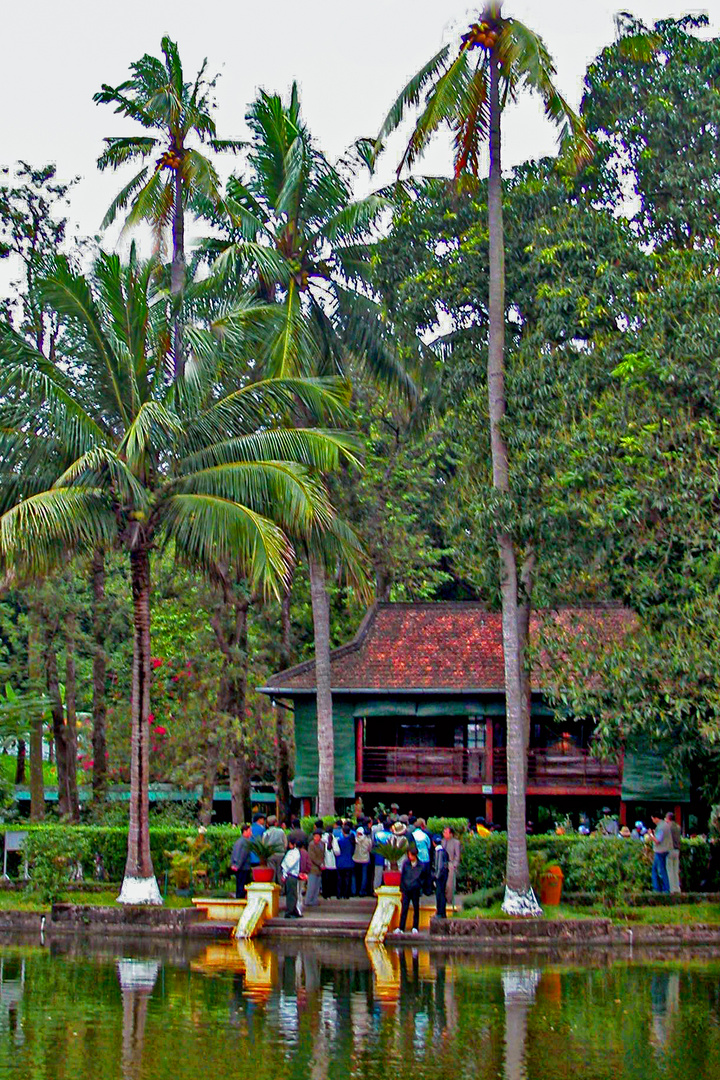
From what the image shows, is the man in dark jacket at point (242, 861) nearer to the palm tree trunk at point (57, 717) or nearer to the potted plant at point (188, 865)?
the potted plant at point (188, 865)

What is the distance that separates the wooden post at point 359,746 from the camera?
31922 mm

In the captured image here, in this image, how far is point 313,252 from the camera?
2973 centimetres

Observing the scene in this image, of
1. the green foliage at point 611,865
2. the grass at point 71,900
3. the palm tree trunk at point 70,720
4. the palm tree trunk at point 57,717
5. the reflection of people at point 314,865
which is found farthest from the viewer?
the palm tree trunk at point 57,717

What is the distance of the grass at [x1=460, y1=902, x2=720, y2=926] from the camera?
70.3 ft

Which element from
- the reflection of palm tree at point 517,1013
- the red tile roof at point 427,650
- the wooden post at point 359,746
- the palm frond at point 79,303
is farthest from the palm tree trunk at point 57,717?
the reflection of palm tree at point 517,1013

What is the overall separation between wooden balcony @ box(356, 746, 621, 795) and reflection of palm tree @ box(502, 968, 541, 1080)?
13868 millimetres

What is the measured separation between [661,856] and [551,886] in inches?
87.1

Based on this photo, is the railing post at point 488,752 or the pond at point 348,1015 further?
the railing post at point 488,752

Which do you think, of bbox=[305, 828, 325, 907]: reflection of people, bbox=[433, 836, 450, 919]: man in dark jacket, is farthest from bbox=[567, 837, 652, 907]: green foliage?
bbox=[305, 828, 325, 907]: reflection of people

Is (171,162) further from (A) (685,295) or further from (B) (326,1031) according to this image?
(B) (326,1031)

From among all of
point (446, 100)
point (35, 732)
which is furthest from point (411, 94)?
point (35, 732)

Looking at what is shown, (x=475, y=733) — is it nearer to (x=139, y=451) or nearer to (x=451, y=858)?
(x=451, y=858)

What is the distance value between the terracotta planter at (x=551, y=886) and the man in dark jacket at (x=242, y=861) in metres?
5.00

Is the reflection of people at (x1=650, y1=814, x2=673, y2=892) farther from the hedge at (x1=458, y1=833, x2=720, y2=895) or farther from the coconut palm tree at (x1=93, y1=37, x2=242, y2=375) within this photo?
the coconut palm tree at (x1=93, y1=37, x2=242, y2=375)
